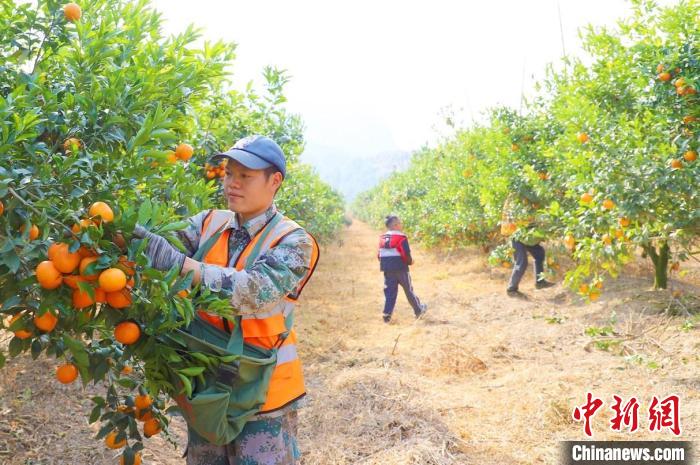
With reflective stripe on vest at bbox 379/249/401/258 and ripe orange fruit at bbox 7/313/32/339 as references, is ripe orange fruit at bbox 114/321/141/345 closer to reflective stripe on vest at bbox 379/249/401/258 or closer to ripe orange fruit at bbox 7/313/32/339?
ripe orange fruit at bbox 7/313/32/339

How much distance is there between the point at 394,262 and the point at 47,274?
5.94 m

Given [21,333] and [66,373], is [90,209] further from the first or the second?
[66,373]

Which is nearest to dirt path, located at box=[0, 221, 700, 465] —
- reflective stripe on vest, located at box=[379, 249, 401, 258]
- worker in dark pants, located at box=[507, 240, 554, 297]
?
worker in dark pants, located at box=[507, 240, 554, 297]

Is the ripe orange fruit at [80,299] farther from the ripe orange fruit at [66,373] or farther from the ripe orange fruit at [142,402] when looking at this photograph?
the ripe orange fruit at [142,402]

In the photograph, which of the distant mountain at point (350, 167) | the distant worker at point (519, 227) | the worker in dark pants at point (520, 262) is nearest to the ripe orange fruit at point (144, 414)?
the distant worker at point (519, 227)

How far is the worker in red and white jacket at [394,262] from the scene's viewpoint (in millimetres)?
7055

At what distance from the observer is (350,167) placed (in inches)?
6398

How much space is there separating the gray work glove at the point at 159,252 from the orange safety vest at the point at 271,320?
0.29 m

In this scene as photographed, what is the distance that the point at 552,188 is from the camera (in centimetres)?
683

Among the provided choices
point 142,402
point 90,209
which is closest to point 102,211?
point 90,209

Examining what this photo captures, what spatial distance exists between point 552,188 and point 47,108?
246 inches

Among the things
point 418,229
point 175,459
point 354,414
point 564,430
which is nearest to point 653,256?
point 564,430

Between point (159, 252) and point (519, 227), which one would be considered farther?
point (519, 227)

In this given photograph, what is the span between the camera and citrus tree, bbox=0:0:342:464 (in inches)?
52.6
